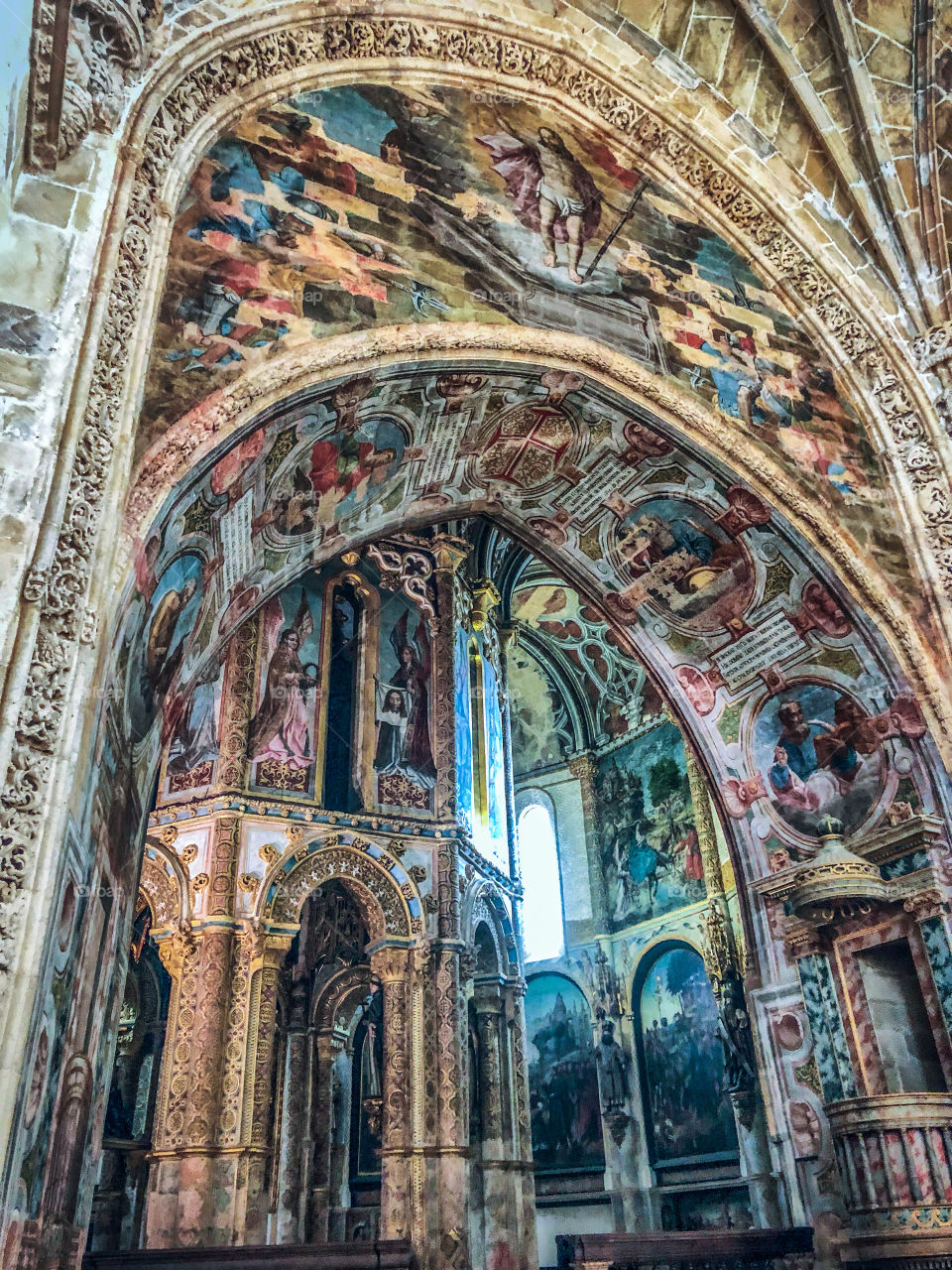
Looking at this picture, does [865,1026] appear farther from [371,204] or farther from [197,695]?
[197,695]

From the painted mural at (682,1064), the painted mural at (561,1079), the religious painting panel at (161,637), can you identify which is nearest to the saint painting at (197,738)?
the religious painting panel at (161,637)

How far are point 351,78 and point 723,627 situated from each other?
6.24 m

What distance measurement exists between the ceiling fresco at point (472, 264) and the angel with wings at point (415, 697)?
5731mm

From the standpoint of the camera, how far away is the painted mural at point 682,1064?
54.5ft

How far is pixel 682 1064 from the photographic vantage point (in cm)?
1722

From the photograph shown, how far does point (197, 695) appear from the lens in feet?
46.6

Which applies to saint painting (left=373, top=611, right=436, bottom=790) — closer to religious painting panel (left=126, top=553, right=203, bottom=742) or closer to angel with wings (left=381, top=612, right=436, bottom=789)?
angel with wings (left=381, top=612, right=436, bottom=789)

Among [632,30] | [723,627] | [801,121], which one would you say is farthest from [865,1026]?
[632,30]

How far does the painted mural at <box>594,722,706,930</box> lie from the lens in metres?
18.4

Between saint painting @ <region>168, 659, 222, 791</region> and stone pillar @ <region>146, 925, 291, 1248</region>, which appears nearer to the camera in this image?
stone pillar @ <region>146, 925, 291, 1248</region>

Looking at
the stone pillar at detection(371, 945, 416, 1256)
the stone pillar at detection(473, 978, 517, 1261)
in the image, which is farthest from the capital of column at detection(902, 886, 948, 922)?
the stone pillar at detection(473, 978, 517, 1261)

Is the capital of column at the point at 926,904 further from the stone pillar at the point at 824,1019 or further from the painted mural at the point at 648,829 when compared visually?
the painted mural at the point at 648,829

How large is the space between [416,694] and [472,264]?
775cm

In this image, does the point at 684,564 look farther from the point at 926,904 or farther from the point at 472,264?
the point at 926,904
